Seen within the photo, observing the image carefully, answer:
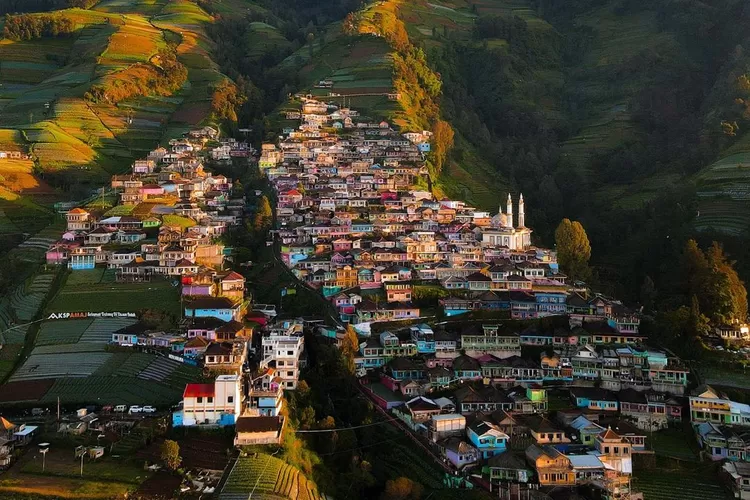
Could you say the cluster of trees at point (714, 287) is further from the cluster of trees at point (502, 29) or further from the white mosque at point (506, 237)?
the cluster of trees at point (502, 29)

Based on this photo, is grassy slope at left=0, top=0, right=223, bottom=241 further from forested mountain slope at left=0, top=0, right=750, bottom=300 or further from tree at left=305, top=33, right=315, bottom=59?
tree at left=305, top=33, right=315, bottom=59

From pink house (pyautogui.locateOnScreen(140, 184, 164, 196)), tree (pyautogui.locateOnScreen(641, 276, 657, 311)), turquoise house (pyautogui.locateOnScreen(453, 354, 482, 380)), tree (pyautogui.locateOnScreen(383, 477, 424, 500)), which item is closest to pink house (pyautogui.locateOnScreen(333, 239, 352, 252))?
turquoise house (pyautogui.locateOnScreen(453, 354, 482, 380))

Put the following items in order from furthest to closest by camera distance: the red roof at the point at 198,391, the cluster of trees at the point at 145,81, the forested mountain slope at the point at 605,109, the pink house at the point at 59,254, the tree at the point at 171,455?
the cluster of trees at the point at 145,81 → the forested mountain slope at the point at 605,109 → the pink house at the point at 59,254 → the red roof at the point at 198,391 → the tree at the point at 171,455

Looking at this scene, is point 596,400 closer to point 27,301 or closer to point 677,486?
point 677,486

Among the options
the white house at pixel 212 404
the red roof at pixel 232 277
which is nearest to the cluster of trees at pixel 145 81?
the red roof at pixel 232 277

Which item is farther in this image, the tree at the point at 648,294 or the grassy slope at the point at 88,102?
the grassy slope at the point at 88,102

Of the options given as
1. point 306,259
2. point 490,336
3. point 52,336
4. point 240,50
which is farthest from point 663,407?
point 240,50

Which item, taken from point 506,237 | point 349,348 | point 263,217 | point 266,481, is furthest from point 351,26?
point 266,481
